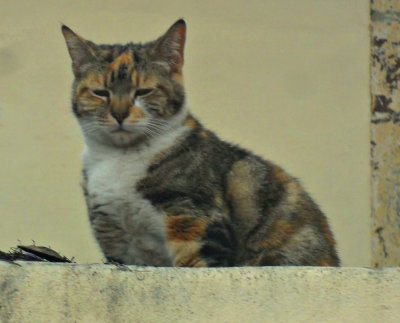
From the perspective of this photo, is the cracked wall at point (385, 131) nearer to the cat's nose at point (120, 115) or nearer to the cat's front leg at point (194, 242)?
the cat's front leg at point (194, 242)

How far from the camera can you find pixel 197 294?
3057 millimetres

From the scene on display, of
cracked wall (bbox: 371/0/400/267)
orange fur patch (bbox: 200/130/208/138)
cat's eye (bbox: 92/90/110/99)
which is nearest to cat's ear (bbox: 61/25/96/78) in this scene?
cat's eye (bbox: 92/90/110/99)

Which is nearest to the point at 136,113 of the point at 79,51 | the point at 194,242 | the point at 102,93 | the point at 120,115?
the point at 120,115

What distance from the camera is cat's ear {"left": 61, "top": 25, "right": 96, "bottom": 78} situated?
425 centimetres

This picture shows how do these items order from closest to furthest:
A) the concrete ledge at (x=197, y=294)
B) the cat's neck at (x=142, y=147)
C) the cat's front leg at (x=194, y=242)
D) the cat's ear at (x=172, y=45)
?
the concrete ledge at (x=197, y=294)
the cat's front leg at (x=194, y=242)
the cat's neck at (x=142, y=147)
the cat's ear at (x=172, y=45)

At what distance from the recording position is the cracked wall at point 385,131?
529 centimetres

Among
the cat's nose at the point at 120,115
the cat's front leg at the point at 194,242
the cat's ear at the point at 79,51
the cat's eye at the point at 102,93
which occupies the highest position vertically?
the cat's ear at the point at 79,51

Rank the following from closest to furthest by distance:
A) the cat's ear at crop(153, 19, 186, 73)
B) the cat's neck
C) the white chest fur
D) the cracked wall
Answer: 1. the white chest fur
2. the cat's neck
3. the cat's ear at crop(153, 19, 186, 73)
4. the cracked wall

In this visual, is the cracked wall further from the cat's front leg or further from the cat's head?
the cat's front leg

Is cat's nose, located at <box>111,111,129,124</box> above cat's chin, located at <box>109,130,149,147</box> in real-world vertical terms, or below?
above

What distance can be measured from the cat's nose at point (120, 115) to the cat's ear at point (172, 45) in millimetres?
337

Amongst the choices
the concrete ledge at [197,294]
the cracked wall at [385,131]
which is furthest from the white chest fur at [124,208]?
the cracked wall at [385,131]

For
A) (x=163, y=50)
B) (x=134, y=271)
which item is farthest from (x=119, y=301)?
(x=163, y=50)

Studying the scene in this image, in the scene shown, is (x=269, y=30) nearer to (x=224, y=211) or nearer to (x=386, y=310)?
(x=224, y=211)
